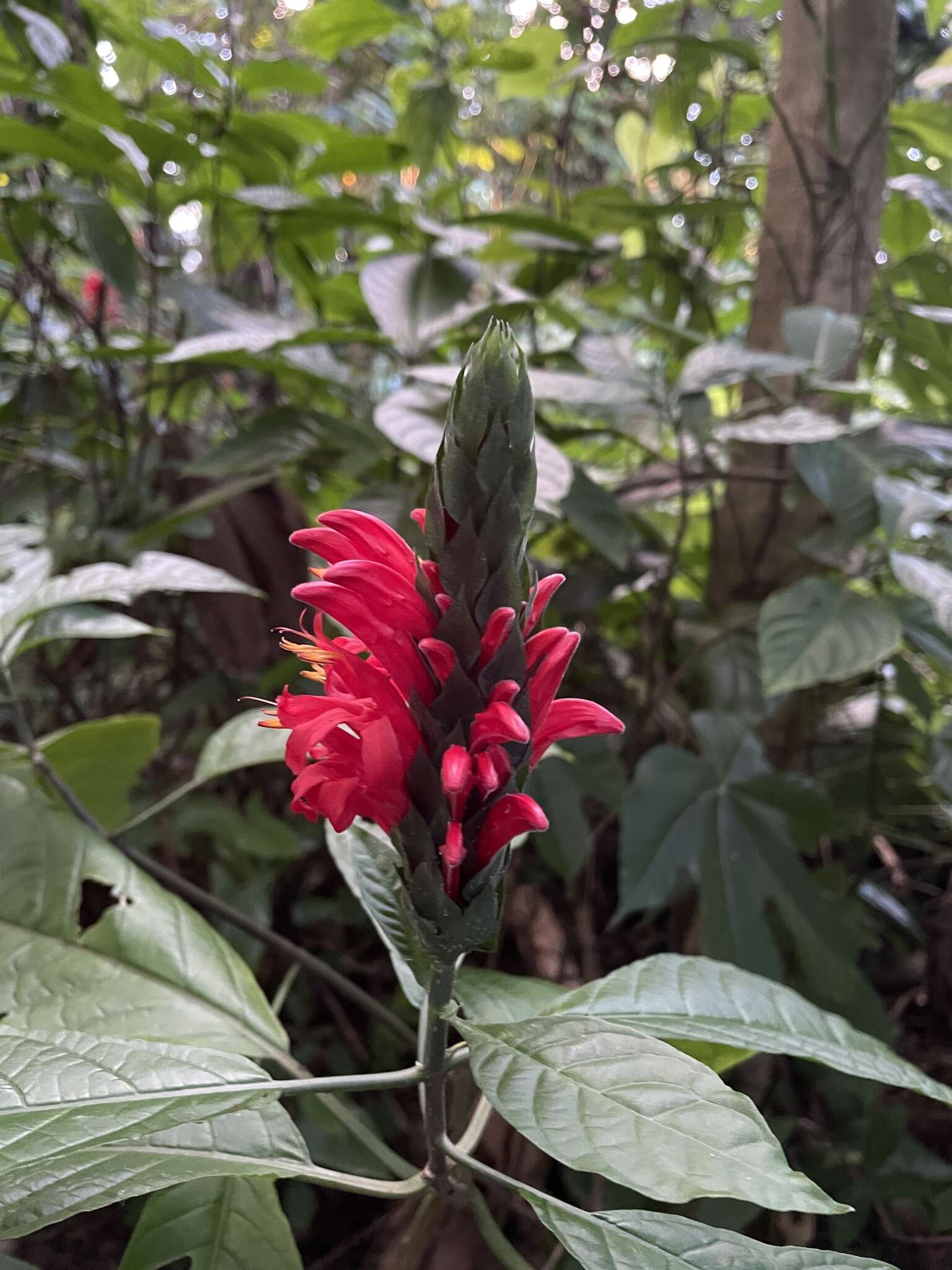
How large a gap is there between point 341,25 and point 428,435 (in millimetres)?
1019

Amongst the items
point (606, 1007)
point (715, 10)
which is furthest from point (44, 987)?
point (715, 10)

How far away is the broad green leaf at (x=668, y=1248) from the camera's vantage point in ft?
1.35

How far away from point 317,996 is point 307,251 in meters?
1.56

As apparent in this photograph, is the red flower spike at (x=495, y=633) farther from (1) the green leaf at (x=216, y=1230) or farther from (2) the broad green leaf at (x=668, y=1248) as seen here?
(1) the green leaf at (x=216, y=1230)

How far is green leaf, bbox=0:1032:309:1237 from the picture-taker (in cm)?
39

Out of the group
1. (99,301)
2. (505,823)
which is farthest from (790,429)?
(99,301)

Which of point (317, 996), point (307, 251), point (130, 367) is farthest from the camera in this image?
point (130, 367)

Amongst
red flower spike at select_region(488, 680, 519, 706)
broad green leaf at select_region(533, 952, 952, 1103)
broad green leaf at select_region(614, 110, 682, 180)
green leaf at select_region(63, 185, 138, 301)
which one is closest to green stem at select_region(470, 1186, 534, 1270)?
broad green leaf at select_region(533, 952, 952, 1103)

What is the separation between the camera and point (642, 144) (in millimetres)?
1755

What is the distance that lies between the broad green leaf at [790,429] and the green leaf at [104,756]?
85cm

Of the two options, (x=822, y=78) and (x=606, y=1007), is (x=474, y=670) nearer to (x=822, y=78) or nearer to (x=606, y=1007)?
(x=606, y=1007)

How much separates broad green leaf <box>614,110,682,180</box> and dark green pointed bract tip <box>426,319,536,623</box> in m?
1.60

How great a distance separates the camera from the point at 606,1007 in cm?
56

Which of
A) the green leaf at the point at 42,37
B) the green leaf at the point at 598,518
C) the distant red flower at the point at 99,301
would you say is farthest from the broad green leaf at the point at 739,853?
the green leaf at the point at 42,37
